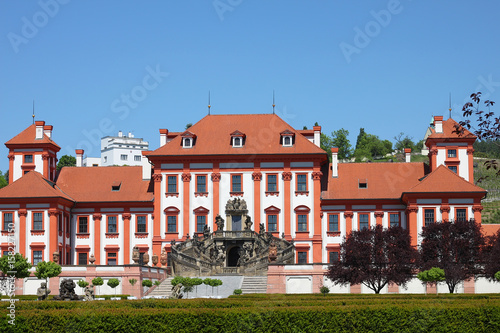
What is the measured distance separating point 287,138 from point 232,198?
6417 millimetres

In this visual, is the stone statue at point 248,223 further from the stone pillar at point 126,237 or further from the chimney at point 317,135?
the stone pillar at point 126,237

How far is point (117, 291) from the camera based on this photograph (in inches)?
1959

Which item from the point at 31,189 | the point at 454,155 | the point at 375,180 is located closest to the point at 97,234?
the point at 31,189

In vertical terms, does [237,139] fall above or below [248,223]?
above

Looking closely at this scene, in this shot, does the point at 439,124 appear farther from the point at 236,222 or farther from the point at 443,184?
the point at 236,222

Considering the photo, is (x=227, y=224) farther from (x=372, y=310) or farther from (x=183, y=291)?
(x=372, y=310)

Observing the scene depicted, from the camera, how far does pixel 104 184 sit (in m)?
65.6

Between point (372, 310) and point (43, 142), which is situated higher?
point (43, 142)

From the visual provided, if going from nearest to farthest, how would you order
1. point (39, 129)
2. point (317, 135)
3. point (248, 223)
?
point (248, 223)
point (317, 135)
point (39, 129)

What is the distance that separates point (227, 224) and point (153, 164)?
25.6 ft

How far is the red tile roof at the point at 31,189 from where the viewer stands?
60.7 m

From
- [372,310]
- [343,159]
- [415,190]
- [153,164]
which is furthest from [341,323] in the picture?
[343,159]

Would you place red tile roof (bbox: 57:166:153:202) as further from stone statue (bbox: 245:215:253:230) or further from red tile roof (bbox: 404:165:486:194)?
red tile roof (bbox: 404:165:486:194)

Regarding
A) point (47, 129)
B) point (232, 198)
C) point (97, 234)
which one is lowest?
point (97, 234)
